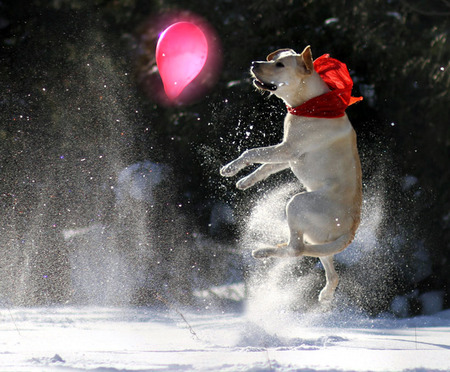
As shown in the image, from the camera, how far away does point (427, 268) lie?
21.8 feet

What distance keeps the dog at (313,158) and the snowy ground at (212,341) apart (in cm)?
61

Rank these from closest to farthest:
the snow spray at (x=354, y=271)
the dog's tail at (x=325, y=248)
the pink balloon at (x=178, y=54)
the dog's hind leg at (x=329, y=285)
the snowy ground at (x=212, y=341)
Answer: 1. the snowy ground at (x=212, y=341)
2. the dog's tail at (x=325, y=248)
3. the dog's hind leg at (x=329, y=285)
4. the pink balloon at (x=178, y=54)
5. the snow spray at (x=354, y=271)

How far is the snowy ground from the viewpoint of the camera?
9.48 feet

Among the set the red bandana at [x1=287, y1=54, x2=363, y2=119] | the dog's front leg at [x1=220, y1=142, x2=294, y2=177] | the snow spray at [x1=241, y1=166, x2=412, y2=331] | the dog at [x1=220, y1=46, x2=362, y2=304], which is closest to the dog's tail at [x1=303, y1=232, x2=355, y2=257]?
the dog at [x1=220, y1=46, x2=362, y2=304]

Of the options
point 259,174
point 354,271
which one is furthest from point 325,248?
point 354,271

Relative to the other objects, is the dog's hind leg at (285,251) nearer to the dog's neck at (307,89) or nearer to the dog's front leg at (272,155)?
the dog's front leg at (272,155)

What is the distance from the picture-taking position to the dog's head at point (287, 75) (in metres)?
3.15

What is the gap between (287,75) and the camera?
3.15 m

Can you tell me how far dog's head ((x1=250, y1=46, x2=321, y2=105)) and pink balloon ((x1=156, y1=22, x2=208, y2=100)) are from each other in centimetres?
131

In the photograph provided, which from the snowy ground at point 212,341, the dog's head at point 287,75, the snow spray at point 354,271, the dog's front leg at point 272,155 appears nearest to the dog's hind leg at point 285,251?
the dog's front leg at point 272,155

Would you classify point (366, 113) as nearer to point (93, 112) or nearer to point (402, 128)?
point (402, 128)

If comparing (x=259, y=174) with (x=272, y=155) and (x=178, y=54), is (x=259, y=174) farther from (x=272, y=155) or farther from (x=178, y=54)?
(x=178, y=54)

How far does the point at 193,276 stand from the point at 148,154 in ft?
4.93

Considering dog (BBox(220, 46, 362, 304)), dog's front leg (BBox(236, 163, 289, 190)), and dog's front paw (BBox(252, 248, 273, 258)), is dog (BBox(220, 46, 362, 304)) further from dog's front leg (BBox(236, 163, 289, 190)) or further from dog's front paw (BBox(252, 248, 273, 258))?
dog's front leg (BBox(236, 163, 289, 190))
